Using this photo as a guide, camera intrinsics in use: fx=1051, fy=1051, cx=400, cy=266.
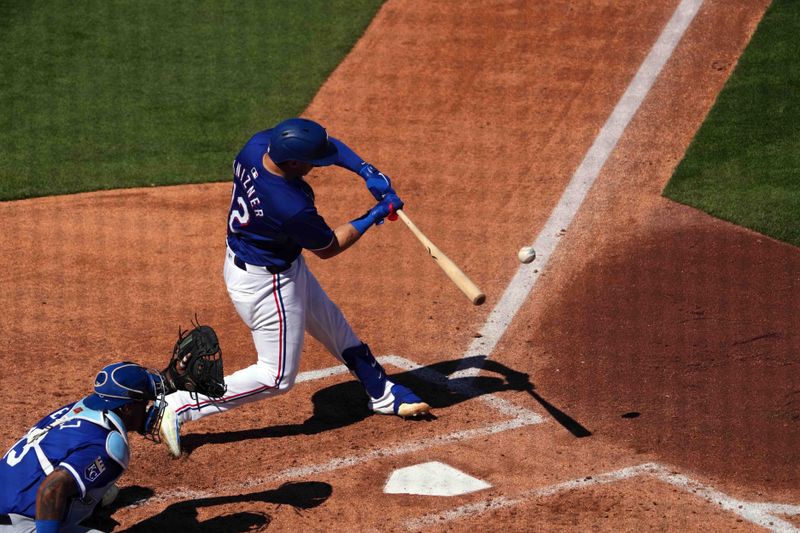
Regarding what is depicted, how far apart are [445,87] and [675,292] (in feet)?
14.7

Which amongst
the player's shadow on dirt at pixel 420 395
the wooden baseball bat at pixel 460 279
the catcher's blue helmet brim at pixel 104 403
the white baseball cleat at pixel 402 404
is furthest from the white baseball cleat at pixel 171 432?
the wooden baseball bat at pixel 460 279

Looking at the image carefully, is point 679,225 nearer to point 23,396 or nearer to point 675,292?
point 675,292

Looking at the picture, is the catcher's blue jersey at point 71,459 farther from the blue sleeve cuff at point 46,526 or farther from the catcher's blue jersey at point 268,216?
the catcher's blue jersey at point 268,216

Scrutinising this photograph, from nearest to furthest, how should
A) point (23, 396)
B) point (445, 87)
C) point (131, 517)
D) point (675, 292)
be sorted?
1. point (131, 517)
2. point (23, 396)
3. point (675, 292)
4. point (445, 87)

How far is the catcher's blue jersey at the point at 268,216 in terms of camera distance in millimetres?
6324

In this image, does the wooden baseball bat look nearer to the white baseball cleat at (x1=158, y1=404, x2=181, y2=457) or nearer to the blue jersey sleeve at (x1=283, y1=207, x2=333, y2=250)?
the blue jersey sleeve at (x1=283, y1=207, x2=333, y2=250)

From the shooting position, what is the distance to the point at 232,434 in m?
7.04

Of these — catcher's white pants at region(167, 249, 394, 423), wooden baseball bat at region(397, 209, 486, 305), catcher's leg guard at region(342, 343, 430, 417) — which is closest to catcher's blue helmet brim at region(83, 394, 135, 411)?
catcher's white pants at region(167, 249, 394, 423)

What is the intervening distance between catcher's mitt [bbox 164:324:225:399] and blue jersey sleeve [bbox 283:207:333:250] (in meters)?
0.78

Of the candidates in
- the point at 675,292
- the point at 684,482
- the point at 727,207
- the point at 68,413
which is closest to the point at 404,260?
the point at 675,292

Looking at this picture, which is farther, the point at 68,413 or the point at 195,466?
the point at 195,466

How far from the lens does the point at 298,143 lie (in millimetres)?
6270

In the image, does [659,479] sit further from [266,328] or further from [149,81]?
[149,81]

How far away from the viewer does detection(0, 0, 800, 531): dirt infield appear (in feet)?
20.6
